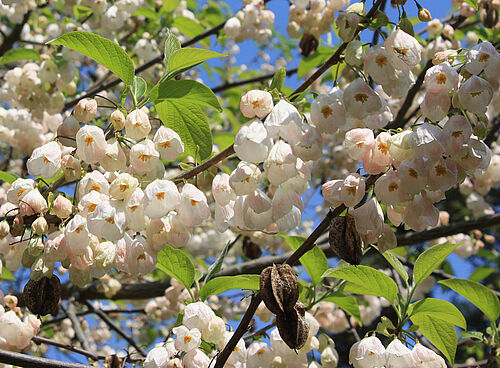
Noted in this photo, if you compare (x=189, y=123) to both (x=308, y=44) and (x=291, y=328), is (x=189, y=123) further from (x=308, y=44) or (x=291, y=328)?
(x=308, y=44)

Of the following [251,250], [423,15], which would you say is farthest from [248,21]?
[423,15]

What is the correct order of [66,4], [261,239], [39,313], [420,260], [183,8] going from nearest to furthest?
[39,313], [420,260], [261,239], [66,4], [183,8]

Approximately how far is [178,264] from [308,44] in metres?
2.38

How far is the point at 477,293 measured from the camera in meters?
2.27

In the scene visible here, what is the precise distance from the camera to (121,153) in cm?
169

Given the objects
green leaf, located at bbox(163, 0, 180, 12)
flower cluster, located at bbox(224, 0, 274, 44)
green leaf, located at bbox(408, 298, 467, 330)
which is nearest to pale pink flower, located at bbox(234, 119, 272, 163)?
green leaf, located at bbox(408, 298, 467, 330)

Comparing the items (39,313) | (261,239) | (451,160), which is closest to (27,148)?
(261,239)

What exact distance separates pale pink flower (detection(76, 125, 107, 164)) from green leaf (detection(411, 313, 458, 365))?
4.19 feet

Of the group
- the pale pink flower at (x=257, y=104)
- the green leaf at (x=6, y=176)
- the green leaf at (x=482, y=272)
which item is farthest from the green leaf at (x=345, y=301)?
the green leaf at (x=482, y=272)

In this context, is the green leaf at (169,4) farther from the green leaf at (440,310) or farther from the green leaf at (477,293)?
the green leaf at (440,310)

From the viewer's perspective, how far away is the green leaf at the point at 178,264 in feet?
6.76

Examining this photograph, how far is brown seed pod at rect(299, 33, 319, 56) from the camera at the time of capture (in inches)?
154

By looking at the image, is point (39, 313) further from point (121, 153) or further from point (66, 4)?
point (66, 4)

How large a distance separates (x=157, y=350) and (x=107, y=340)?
6.81 meters
